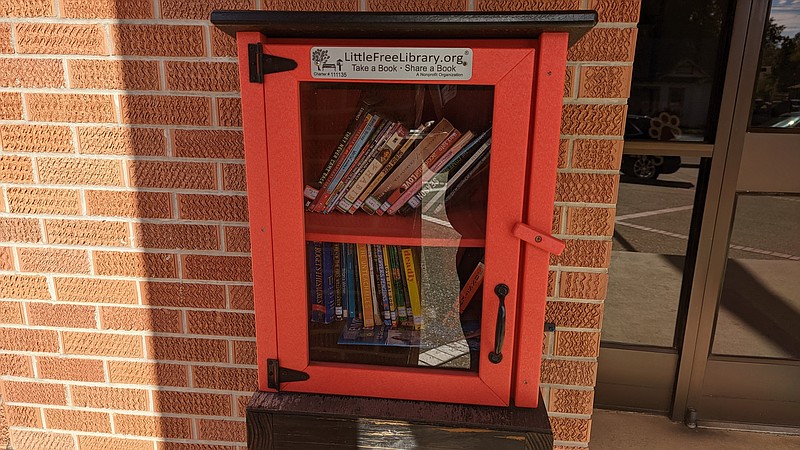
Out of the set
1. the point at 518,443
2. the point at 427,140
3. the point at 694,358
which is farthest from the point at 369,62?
the point at 694,358

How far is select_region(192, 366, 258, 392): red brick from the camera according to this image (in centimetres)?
179

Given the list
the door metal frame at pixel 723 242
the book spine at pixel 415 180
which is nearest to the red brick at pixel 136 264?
the book spine at pixel 415 180

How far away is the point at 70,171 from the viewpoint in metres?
1.67

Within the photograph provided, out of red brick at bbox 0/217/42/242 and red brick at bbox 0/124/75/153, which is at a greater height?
red brick at bbox 0/124/75/153

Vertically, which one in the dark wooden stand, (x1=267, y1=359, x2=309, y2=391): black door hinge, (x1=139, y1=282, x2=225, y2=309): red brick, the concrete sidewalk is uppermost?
(x1=139, y1=282, x2=225, y2=309): red brick

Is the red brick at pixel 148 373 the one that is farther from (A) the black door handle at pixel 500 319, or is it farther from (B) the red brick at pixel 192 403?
(A) the black door handle at pixel 500 319

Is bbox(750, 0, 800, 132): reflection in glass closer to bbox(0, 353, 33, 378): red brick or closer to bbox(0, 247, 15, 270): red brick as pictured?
→ bbox(0, 247, 15, 270): red brick

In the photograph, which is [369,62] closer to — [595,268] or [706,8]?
[595,268]

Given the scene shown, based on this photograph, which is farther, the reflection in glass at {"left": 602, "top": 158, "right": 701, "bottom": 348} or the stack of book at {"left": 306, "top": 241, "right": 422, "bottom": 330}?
the reflection in glass at {"left": 602, "top": 158, "right": 701, "bottom": 348}

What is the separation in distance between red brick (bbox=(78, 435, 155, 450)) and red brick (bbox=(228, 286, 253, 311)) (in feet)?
2.15

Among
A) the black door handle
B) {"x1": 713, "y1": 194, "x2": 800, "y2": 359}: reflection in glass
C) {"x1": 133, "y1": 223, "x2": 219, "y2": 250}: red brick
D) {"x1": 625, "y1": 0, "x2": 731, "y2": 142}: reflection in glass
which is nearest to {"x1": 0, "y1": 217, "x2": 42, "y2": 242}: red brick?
{"x1": 133, "y1": 223, "x2": 219, "y2": 250}: red brick

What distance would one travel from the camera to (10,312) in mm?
1809

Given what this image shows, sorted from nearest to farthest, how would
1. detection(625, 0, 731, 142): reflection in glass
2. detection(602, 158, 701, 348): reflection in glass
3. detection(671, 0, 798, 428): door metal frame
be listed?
detection(671, 0, 798, 428): door metal frame < detection(625, 0, 731, 142): reflection in glass < detection(602, 158, 701, 348): reflection in glass

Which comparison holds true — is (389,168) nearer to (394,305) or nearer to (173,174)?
(394,305)
